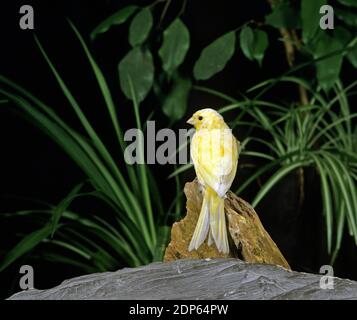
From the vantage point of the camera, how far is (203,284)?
2.97 ft

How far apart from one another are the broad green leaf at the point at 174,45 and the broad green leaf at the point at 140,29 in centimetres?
3

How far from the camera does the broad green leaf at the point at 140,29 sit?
1.30 m

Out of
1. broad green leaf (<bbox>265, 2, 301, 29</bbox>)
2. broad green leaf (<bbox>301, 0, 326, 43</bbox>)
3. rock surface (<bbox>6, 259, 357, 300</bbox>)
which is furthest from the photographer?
broad green leaf (<bbox>265, 2, 301, 29</bbox>)

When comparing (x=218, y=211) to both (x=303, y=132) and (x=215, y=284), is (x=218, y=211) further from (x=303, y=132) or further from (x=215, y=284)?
(x=303, y=132)

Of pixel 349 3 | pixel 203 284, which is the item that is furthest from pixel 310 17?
pixel 203 284

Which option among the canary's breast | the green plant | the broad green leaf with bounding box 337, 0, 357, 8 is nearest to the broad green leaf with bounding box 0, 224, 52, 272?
the green plant

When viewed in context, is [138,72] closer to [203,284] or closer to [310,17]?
[310,17]

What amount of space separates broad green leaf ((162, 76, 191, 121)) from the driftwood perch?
0.37m

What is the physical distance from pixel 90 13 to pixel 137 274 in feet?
2.16

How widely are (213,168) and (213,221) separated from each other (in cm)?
6

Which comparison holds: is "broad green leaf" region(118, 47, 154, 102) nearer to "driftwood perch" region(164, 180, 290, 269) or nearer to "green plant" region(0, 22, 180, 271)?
"green plant" region(0, 22, 180, 271)

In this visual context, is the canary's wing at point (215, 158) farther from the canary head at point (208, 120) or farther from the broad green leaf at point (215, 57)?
the broad green leaf at point (215, 57)

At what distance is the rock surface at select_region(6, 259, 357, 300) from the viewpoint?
0.89m

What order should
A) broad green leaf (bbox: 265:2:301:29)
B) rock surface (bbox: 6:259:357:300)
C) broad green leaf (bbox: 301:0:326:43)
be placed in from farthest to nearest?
broad green leaf (bbox: 265:2:301:29), broad green leaf (bbox: 301:0:326:43), rock surface (bbox: 6:259:357:300)
